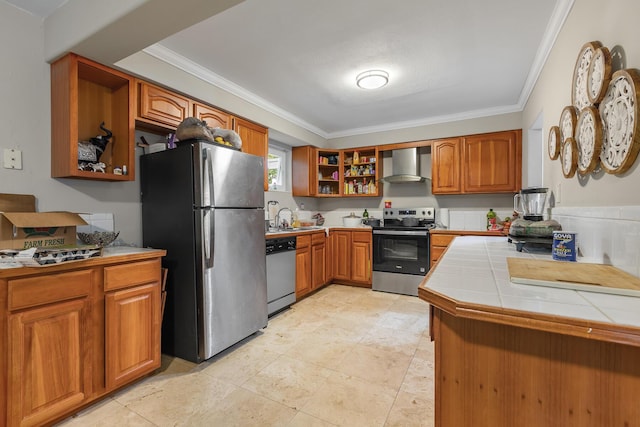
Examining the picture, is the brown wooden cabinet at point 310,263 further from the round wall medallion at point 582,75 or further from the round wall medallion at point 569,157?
the round wall medallion at point 582,75

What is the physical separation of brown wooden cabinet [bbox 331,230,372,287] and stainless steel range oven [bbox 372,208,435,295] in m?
0.12

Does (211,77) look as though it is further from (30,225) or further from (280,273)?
(280,273)

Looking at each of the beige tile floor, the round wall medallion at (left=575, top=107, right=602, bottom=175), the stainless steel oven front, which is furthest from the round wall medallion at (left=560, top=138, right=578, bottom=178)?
the stainless steel oven front

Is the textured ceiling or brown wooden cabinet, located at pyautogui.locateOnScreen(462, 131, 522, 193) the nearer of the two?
the textured ceiling

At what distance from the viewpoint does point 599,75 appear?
126 cm

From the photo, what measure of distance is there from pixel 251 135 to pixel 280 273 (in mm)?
1568

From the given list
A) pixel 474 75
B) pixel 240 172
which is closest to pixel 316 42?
pixel 240 172

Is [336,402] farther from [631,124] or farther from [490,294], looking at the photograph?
[631,124]

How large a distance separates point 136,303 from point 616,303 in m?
2.25

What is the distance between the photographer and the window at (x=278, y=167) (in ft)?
14.2

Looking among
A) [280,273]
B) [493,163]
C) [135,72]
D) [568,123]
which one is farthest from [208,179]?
[493,163]

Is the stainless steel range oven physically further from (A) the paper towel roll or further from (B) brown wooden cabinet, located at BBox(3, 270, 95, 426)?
(B) brown wooden cabinet, located at BBox(3, 270, 95, 426)

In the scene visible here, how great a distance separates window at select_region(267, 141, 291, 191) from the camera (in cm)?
431

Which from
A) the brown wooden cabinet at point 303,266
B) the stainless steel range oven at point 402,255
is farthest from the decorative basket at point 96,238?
the stainless steel range oven at point 402,255
